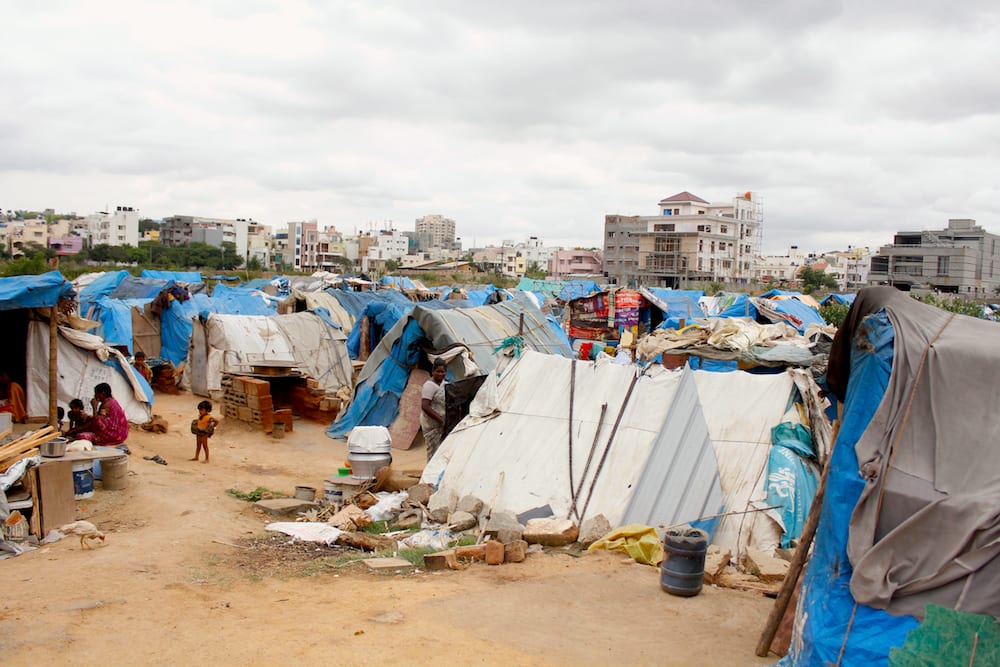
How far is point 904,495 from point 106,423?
29.6 ft

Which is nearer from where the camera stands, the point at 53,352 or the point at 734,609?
the point at 734,609

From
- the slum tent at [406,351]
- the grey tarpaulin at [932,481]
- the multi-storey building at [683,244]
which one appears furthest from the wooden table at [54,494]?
the multi-storey building at [683,244]

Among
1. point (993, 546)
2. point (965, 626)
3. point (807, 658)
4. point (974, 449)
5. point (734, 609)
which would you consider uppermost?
point (974, 449)

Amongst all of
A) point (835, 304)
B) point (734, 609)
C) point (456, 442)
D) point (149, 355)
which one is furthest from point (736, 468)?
point (835, 304)

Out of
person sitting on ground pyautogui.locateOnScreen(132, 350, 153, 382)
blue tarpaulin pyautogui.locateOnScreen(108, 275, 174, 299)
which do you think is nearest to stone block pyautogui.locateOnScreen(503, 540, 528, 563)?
person sitting on ground pyautogui.locateOnScreen(132, 350, 153, 382)

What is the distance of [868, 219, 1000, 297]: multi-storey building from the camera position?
54562 mm

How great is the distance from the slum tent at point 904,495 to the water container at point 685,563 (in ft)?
4.60

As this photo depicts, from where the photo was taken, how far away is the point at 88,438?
32.2ft

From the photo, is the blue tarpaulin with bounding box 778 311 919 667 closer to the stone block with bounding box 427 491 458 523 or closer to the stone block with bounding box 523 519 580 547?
the stone block with bounding box 523 519 580 547

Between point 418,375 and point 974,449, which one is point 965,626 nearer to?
point 974,449

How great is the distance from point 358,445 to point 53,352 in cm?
409

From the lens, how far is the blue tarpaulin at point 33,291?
10227 millimetres

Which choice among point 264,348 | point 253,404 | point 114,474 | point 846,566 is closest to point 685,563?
point 846,566

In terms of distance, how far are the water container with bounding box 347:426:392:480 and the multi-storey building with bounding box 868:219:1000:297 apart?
4801 cm
